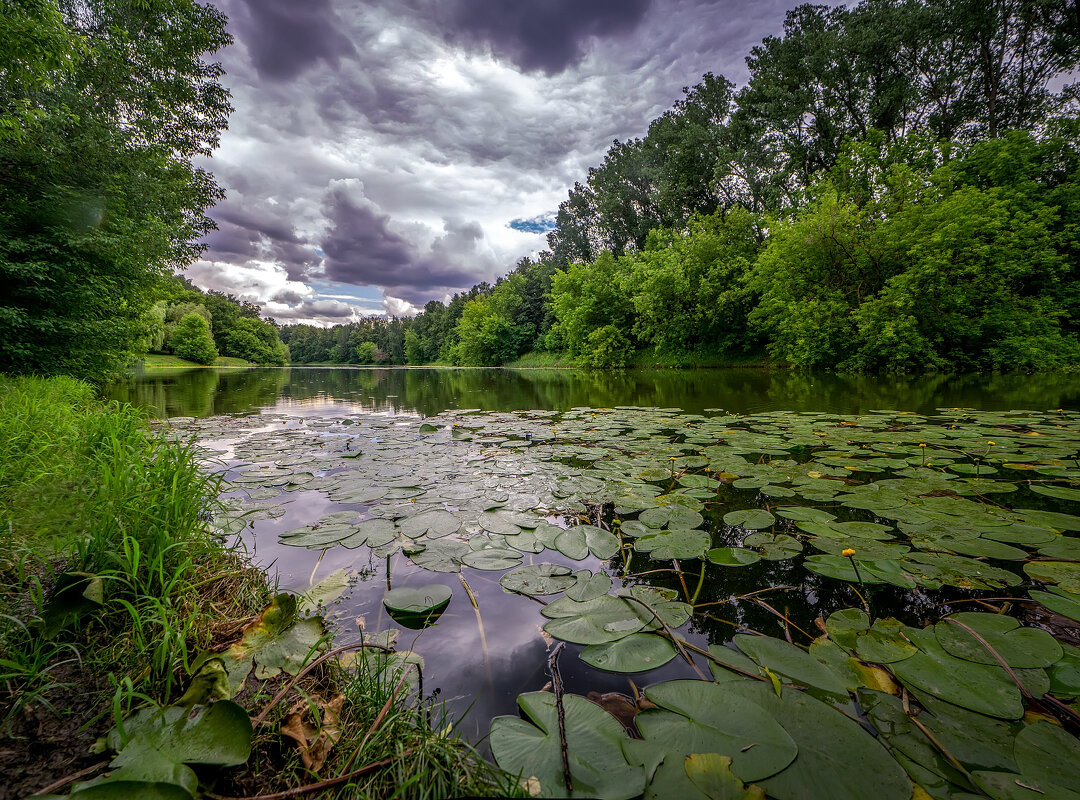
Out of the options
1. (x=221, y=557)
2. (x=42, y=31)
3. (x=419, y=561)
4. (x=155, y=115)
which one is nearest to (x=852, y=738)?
(x=419, y=561)

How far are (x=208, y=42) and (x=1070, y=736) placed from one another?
18.7 m

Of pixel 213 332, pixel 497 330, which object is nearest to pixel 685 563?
pixel 497 330

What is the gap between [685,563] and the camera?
1.93m

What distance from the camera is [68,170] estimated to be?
7.25m

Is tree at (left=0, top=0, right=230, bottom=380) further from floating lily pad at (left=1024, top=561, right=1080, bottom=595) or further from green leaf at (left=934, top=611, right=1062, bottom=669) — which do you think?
floating lily pad at (left=1024, top=561, right=1080, bottom=595)

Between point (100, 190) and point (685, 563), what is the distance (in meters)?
11.6

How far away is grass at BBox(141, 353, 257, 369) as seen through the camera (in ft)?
120

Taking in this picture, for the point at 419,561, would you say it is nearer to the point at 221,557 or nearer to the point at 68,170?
the point at 221,557

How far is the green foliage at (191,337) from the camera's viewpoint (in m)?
43.6

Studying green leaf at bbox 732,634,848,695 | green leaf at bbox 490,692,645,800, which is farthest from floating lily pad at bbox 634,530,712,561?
green leaf at bbox 490,692,645,800

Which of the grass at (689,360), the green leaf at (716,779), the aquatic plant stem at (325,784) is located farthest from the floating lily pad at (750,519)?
the grass at (689,360)

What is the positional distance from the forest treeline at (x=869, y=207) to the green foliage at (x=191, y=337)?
142ft

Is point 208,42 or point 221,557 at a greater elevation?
point 208,42

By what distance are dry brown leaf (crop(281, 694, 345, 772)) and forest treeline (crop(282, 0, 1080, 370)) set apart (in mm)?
14505
